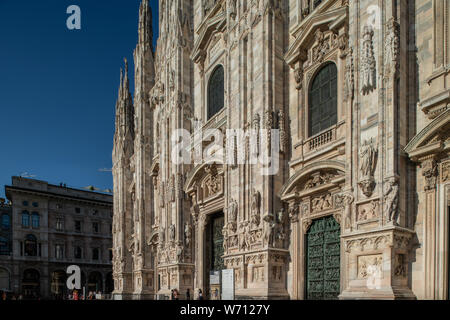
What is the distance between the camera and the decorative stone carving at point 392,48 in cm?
1073

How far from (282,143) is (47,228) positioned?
4747cm

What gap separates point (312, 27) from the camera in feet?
47.2

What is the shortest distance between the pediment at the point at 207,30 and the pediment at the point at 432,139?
42.5ft

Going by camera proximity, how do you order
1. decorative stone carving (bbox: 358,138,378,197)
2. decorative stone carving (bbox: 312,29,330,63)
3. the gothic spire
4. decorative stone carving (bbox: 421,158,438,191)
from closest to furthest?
1. decorative stone carving (bbox: 421,158,438,191)
2. decorative stone carving (bbox: 358,138,378,197)
3. decorative stone carving (bbox: 312,29,330,63)
4. the gothic spire

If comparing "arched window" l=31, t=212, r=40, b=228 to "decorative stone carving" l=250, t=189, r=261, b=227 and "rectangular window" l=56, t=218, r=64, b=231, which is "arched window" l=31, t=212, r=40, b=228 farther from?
"decorative stone carving" l=250, t=189, r=261, b=227

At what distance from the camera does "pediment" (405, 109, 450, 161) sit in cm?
970

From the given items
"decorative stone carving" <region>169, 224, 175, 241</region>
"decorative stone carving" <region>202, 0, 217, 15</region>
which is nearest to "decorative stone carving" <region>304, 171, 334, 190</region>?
Answer: "decorative stone carving" <region>169, 224, 175, 241</region>

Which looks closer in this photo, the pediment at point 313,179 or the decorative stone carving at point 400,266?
the decorative stone carving at point 400,266

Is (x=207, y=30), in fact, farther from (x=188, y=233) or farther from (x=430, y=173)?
(x=430, y=173)

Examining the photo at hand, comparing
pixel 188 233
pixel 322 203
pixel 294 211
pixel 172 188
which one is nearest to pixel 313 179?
pixel 322 203

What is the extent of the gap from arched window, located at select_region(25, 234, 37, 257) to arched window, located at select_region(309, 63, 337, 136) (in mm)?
48519

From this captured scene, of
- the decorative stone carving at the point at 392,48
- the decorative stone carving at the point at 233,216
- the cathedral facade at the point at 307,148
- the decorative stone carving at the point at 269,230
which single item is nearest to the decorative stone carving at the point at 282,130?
the cathedral facade at the point at 307,148

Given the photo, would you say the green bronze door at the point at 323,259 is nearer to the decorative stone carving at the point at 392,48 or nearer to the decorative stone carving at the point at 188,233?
the decorative stone carving at the point at 392,48

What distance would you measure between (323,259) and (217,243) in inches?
305
